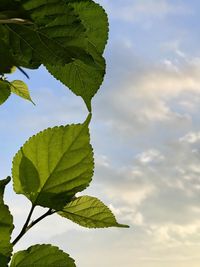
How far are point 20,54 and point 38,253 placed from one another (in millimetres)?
467

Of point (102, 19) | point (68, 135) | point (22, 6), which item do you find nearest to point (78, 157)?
point (68, 135)

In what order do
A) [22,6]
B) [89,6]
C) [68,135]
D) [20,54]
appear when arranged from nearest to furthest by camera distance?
[22,6], [20,54], [89,6], [68,135]

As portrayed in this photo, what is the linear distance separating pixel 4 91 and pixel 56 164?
0.34 metres

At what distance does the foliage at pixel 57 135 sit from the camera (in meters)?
0.95

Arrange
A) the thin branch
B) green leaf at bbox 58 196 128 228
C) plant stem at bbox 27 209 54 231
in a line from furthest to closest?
green leaf at bbox 58 196 128 228 < plant stem at bbox 27 209 54 231 < the thin branch

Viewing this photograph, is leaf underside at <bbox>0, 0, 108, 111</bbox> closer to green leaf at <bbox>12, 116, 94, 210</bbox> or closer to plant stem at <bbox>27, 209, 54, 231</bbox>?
green leaf at <bbox>12, 116, 94, 210</bbox>

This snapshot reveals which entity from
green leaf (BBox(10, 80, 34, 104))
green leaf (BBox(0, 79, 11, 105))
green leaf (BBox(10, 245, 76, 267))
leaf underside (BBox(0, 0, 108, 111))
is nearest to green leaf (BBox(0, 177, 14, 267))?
green leaf (BBox(10, 245, 76, 267))

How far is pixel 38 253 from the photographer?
125 cm

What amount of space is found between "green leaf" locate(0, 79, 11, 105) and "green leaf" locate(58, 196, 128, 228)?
0.37 metres

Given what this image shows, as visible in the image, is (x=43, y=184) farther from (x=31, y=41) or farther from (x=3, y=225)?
(x=31, y=41)

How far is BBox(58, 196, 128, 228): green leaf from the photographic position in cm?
144

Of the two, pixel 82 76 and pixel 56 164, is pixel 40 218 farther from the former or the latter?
pixel 82 76

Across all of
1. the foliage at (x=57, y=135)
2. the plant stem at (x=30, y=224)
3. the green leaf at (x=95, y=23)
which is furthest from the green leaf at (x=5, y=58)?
the plant stem at (x=30, y=224)

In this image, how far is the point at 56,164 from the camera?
134cm
